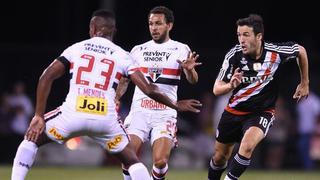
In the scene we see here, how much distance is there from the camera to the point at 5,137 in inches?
874

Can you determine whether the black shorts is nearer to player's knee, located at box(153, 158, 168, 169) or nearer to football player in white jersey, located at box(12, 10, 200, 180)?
player's knee, located at box(153, 158, 168, 169)

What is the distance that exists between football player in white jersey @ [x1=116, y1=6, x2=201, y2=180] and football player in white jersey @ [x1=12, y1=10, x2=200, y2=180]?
156cm

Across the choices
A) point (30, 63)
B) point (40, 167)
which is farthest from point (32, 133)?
point (30, 63)

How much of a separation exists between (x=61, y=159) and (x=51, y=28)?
9.35 meters

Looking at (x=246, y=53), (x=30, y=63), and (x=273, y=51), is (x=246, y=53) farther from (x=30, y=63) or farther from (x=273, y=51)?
(x=30, y=63)

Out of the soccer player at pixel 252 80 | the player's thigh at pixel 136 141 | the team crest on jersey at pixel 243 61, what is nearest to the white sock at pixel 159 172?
the player's thigh at pixel 136 141

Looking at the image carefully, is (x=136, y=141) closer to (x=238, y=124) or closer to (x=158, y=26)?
(x=238, y=124)

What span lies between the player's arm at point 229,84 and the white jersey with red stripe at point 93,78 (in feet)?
4.98

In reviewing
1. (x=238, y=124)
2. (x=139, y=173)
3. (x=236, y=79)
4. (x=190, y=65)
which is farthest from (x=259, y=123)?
(x=139, y=173)

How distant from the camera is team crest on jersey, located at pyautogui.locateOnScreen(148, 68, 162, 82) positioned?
12305mm

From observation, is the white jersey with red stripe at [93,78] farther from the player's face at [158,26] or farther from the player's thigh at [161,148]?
the player's face at [158,26]

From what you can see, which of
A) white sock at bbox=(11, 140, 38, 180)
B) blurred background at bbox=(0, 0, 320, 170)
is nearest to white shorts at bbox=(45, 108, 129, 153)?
white sock at bbox=(11, 140, 38, 180)

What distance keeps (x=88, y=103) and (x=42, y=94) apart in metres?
0.50

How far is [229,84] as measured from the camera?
11.6 m
